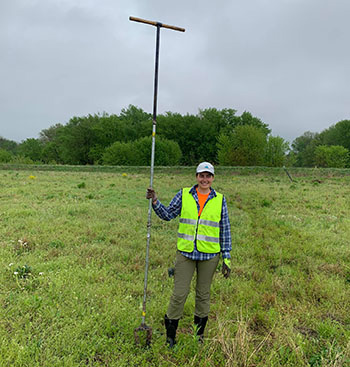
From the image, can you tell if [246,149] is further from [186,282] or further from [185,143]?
[186,282]

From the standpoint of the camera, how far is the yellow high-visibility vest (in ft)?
12.6

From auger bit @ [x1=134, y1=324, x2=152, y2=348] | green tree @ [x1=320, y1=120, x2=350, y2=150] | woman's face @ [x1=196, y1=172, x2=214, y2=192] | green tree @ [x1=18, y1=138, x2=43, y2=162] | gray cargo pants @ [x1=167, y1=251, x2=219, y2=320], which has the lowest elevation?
auger bit @ [x1=134, y1=324, x2=152, y2=348]

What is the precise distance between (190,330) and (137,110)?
84.1 meters

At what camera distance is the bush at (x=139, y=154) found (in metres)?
59.6

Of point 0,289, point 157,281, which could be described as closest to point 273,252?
point 157,281

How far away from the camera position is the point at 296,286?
571 centimetres

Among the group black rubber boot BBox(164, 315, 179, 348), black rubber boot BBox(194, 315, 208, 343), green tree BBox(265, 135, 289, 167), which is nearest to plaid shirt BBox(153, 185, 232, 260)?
black rubber boot BBox(194, 315, 208, 343)

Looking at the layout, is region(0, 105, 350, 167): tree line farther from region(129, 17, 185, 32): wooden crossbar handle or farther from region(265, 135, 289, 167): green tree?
region(129, 17, 185, 32): wooden crossbar handle

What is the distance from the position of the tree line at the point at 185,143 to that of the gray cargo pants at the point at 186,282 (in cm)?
5352

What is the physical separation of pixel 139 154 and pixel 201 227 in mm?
57864

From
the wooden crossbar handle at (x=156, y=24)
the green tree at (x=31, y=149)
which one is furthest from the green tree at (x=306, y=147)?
the green tree at (x=31, y=149)

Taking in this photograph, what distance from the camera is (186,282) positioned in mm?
3859

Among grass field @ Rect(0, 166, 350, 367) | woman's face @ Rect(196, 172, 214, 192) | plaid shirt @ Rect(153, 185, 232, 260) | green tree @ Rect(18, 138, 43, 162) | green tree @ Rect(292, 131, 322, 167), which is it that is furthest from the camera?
green tree @ Rect(18, 138, 43, 162)

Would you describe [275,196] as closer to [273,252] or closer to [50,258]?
[273,252]
